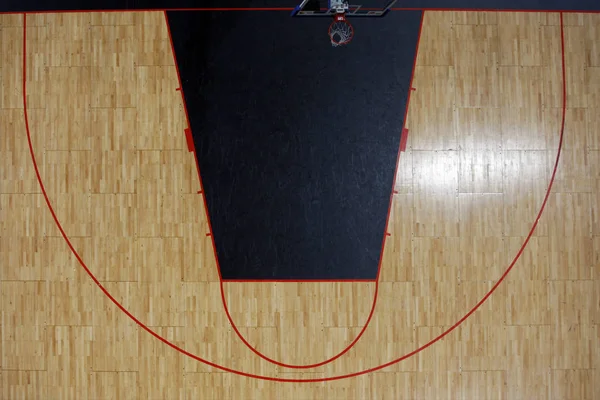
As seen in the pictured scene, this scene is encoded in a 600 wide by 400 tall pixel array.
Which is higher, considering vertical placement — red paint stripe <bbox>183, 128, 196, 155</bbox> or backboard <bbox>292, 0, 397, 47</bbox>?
backboard <bbox>292, 0, 397, 47</bbox>

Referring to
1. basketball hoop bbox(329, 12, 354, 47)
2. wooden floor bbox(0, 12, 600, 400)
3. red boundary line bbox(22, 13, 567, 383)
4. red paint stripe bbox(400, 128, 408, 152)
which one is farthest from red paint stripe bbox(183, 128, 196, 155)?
red paint stripe bbox(400, 128, 408, 152)

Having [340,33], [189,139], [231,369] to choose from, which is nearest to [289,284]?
[231,369]

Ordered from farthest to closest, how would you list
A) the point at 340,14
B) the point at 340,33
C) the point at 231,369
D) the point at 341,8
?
the point at 340,33, the point at 231,369, the point at 340,14, the point at 341,8

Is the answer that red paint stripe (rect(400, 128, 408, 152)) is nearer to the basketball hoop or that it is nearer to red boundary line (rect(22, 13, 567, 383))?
the basketball hoop

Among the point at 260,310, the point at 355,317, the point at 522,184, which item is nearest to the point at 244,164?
the point at 260,310

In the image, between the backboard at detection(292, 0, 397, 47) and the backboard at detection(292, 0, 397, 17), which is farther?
the backboard at detection(292, 0, 397, 47)

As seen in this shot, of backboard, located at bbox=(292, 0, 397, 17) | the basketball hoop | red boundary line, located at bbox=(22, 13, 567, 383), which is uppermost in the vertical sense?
backboard, located at bbox=(292, 0, 397, 17)

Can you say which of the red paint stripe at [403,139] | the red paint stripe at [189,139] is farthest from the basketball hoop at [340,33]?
the red paint stripe at [189,139]

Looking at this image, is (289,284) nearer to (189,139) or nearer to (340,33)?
(189,139)
